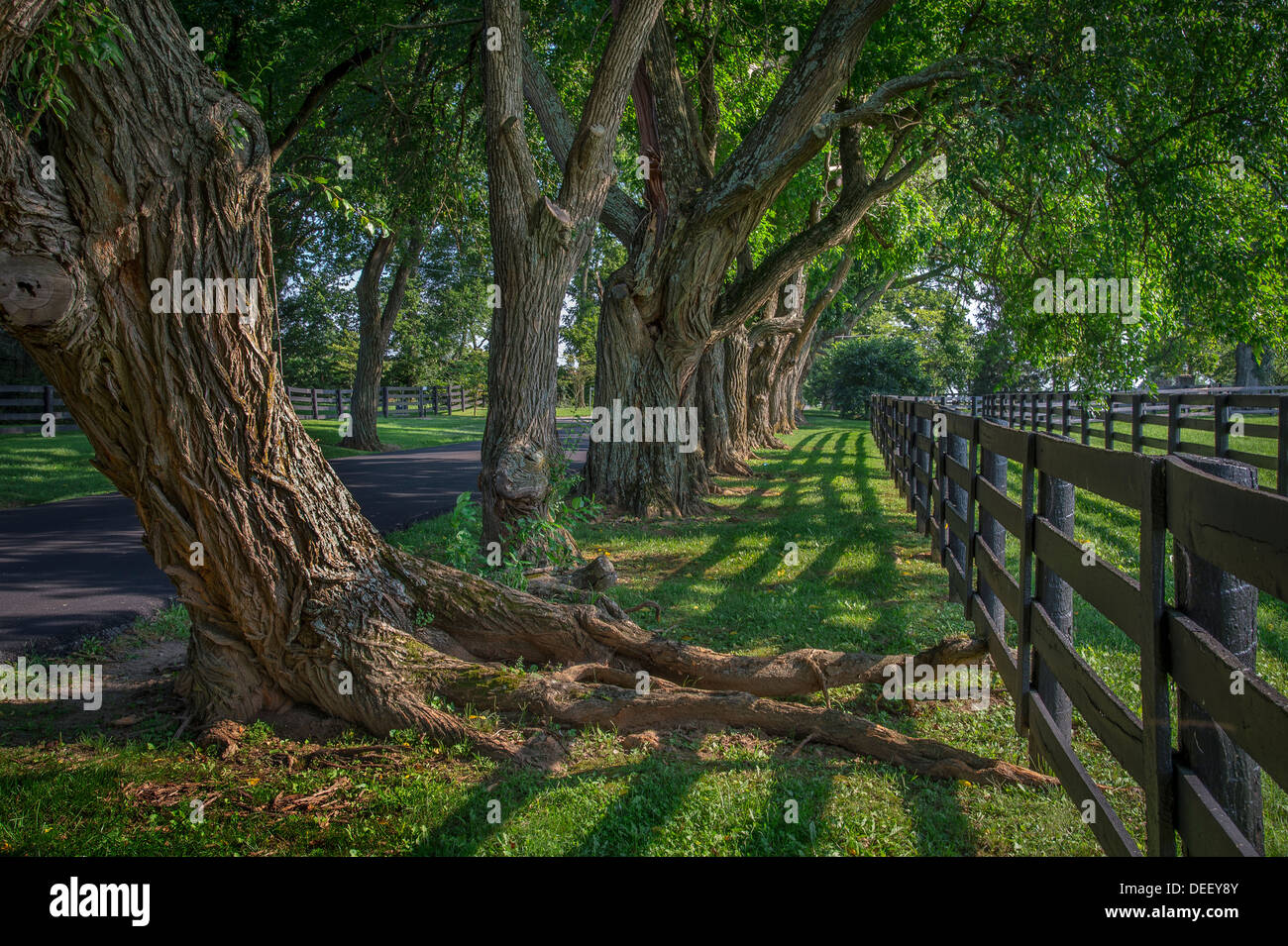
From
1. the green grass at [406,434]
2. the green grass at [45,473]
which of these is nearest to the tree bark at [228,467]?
the green grass at [45,473]

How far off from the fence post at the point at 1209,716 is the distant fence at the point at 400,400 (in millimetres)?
36515

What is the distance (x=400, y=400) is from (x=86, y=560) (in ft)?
131

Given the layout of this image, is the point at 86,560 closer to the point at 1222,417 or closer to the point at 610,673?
the point at 610,673

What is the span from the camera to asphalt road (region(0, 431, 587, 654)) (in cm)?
694

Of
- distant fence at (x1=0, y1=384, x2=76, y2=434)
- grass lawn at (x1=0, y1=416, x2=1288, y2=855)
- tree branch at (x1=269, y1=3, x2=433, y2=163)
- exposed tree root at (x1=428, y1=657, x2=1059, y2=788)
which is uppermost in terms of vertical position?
tree branch at (x1=269, y1=3, x2=433, y2=163)

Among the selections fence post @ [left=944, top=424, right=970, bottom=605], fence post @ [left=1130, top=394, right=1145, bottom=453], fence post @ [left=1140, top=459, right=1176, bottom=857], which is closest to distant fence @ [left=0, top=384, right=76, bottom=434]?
fence post @ [left=944, top=424, right=970, bottom=605]

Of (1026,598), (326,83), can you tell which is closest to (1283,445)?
(1026,598)

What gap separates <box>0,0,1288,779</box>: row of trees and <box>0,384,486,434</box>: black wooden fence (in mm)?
5597

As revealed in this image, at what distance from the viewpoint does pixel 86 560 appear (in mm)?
9328

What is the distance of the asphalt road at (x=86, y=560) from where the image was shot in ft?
22.8

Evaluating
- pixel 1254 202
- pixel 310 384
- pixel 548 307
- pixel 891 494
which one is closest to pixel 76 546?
pixel 548 307

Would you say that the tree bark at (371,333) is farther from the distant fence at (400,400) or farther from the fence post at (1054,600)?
the fence post at (1054,600)

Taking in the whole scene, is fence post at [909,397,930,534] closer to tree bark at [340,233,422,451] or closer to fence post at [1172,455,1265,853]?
fence post at [1172,455,1265,853]
